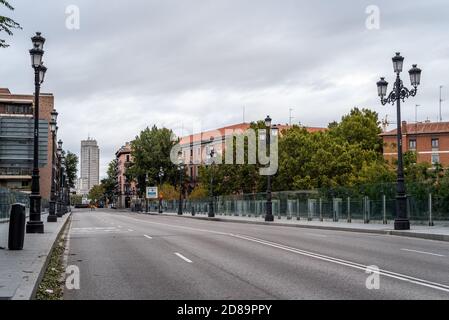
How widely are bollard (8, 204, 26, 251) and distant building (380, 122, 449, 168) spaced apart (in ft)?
278

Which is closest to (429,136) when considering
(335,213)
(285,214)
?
(285,214)

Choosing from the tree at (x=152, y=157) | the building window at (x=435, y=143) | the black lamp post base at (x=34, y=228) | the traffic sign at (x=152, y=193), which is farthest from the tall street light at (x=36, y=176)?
the tree at (x=152, y=157)

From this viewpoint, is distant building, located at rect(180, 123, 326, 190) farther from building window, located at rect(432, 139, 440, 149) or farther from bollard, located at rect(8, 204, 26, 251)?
bollard, located at rect(8, 204, 26, 251)

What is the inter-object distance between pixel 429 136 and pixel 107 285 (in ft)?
309

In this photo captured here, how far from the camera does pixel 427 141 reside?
96.3 m

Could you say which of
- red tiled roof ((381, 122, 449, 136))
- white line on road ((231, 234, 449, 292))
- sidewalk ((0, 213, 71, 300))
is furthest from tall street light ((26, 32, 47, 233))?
red tiled roof ((381, 122, 449, 136))

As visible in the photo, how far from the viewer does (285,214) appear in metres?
45.5

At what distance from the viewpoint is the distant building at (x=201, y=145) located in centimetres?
10900

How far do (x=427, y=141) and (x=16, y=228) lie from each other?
91.0m

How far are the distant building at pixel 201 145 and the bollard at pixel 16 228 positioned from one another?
293ft

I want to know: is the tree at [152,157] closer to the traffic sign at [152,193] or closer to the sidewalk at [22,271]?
the traffic sign at [152,193]

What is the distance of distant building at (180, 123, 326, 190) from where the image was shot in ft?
358

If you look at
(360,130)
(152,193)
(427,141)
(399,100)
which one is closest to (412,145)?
(427,141)

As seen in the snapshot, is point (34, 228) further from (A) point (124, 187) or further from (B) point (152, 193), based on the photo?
(A) point (124, 187)
